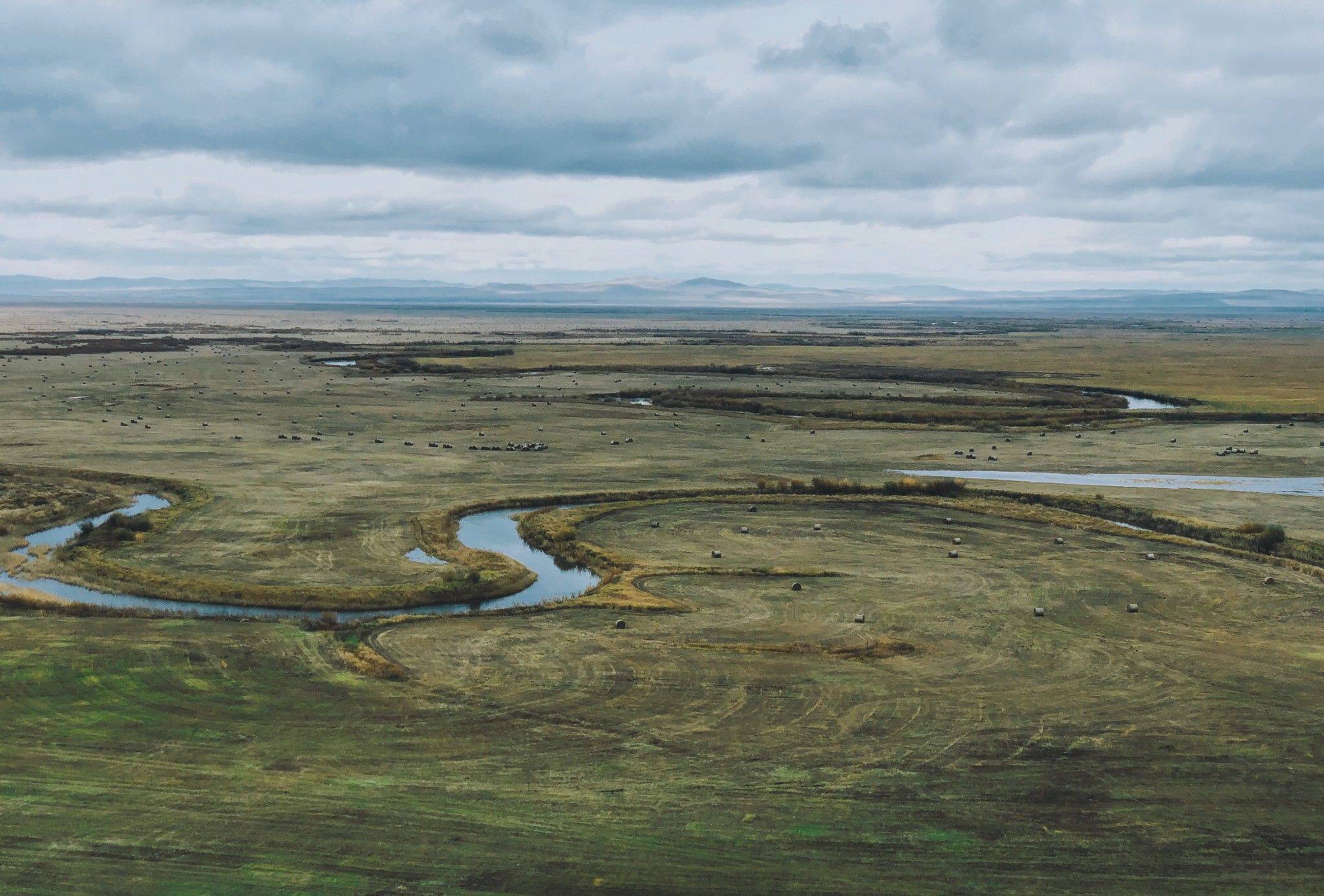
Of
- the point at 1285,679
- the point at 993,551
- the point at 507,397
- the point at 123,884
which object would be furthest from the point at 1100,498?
the point at 507,397

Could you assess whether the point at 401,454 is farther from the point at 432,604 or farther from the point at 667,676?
the point at 667,676

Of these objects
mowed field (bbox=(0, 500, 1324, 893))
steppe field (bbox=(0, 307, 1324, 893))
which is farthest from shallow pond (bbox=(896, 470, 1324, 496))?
mowed field (bbox=(0, 500, 1324, 893))

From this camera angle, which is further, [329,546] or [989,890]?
[329,546]

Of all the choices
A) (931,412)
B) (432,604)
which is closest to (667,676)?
(432,604)

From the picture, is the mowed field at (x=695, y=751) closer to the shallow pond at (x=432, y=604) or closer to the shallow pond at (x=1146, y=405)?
the shallow pond at (x=432, y=604)

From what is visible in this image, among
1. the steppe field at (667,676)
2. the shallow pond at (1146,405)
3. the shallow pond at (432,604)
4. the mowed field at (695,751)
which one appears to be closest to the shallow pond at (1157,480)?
the steppe field at (667,676)

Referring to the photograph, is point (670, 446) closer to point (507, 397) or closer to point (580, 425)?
point (580, 425)
